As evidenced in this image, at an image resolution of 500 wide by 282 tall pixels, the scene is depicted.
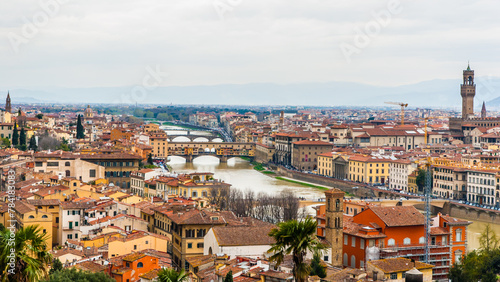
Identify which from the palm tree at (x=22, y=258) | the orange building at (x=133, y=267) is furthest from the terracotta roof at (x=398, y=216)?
the palm tree at (x=22, y=258)

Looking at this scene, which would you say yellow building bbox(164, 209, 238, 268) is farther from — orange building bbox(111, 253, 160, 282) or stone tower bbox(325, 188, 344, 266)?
orange building bbox(111, 253, 160, 282)

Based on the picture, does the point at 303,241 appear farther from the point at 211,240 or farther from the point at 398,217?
the point at 398,217

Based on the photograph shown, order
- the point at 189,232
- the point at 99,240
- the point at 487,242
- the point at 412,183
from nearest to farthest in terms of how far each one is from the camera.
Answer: the point at 99,240 < the point at 189,232 < the point at 487,242 < the point at 412,183

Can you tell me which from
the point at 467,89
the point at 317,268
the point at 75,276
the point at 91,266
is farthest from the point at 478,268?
the point at 467,89

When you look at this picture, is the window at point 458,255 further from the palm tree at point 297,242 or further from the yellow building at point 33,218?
the palm tree at point 297,242

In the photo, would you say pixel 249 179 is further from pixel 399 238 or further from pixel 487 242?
pixel 399 238

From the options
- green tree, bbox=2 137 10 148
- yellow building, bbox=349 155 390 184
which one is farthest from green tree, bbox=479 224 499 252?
green tree, bbox=2 137 10 148
